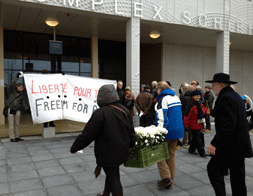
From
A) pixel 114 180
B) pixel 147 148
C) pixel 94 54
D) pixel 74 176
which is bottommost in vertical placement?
pixel 74 176

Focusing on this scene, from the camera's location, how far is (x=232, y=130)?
2.80m

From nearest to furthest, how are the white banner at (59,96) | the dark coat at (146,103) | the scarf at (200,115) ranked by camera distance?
1. the scarf at (200,115)
2. the white banner at (59,96)
3. the dark coat at (146,103)

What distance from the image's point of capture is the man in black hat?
2842 mm

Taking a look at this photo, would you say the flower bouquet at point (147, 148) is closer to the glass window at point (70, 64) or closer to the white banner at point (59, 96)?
the white banner at point (59, 96)

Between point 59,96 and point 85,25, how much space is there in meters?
4.52

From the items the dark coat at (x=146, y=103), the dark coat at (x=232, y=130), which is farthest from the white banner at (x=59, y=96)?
the dark coat at (x=232, y=130)

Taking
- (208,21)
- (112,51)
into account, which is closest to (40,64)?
(112,51)

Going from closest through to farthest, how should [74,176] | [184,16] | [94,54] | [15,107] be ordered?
[74,176] → [15,107] → [184,16] → [94,54]

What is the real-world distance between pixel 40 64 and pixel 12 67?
1.52m

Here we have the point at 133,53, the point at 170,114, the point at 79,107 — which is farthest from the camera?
the point at 133,53

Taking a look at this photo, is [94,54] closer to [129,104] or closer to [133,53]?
[133,53]

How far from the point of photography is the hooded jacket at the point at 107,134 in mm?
2787

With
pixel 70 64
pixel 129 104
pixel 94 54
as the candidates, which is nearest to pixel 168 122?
pixel 129 104

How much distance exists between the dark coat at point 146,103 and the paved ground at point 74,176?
5.95ft
